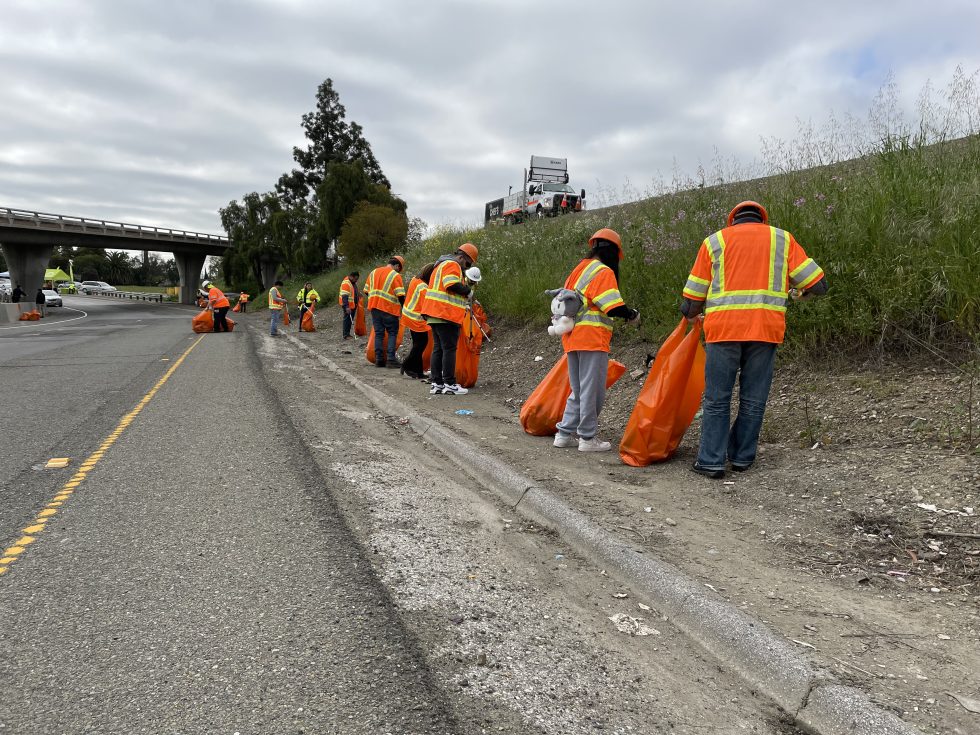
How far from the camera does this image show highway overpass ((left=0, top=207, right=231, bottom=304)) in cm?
4466

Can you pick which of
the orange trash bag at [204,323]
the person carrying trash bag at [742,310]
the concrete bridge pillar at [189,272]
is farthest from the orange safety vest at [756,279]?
the concrete bridge pillar at [189,272]

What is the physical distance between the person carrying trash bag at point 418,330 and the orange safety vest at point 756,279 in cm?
513

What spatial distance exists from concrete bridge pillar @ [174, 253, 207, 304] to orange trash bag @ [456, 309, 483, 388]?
63009 millimetres

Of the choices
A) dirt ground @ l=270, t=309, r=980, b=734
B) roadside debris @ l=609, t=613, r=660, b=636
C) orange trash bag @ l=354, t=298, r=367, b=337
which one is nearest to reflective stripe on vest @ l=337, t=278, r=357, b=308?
orange trash bag @ l=354, t=298, r=367, b=337

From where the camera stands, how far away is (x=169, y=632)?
8.63 ft

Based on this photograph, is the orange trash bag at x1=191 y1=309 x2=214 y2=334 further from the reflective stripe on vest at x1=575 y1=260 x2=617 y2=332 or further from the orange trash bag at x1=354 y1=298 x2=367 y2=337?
the reflective stripe on vest at x1=575 y1=260 x2=617 y2=332

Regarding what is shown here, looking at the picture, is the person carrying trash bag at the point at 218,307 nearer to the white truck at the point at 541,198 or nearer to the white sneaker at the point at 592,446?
the white truck at the point at 541,198

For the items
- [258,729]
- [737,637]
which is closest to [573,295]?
[737,637]

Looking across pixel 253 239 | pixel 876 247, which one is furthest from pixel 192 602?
pixel 253 239

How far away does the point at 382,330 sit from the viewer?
11.1m

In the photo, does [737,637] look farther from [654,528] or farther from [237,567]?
[237,567]

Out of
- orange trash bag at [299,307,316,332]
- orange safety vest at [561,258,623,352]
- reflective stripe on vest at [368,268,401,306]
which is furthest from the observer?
orange trash bag at [299,307,316,332]

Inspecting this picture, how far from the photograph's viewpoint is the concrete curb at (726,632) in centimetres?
213

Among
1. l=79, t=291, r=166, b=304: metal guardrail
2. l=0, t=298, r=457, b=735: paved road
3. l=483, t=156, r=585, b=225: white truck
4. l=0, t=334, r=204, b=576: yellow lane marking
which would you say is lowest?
l=79, t=291, r=166, b=304: metal guardrail
